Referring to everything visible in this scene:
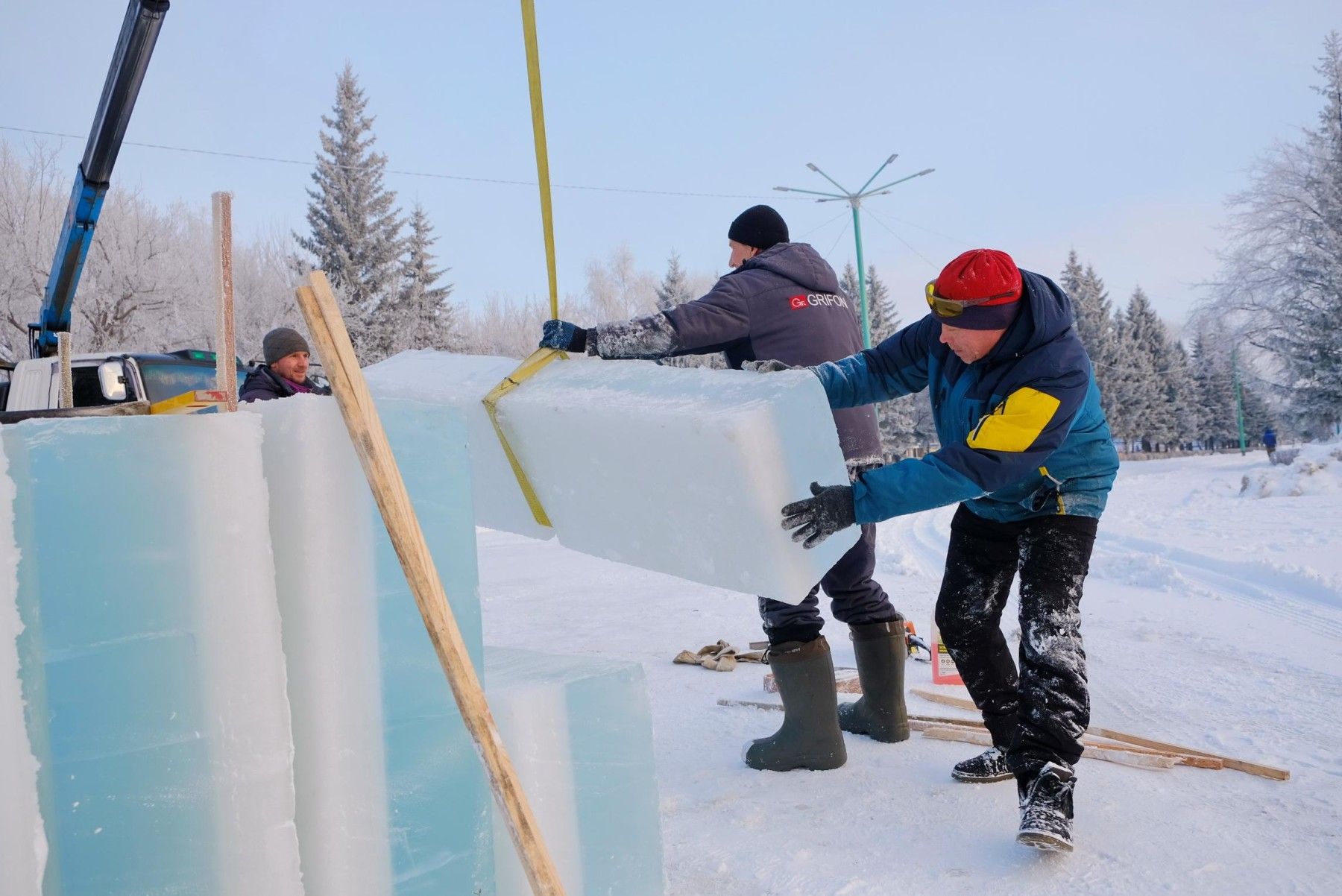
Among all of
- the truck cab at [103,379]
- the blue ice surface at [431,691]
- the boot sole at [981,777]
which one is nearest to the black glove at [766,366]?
the blue ice surface at [431,691]

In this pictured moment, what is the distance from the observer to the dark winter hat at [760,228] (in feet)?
10.3

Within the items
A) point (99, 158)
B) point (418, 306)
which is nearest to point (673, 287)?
point (418, 306)

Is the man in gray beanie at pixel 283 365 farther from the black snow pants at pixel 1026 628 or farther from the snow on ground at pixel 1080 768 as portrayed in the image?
the black snow pants at pixel 1026 628

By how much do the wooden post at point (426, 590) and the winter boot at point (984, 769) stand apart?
5.35ft

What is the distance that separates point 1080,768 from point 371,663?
2.20 metres

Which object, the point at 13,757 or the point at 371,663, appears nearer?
the point at 13,757

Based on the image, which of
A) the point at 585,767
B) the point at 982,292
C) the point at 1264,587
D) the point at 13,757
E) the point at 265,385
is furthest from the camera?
Result: the point at 1264,587

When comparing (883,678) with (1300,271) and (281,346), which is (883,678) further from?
(1300,271)

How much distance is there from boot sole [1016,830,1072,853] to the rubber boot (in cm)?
96

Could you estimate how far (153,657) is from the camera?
53.2 inches

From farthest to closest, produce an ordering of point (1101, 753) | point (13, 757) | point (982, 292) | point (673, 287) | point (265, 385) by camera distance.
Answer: point (673, 287) < point (265, 385) < point (1101, 753) < point (982, 292) < point (13, 757)

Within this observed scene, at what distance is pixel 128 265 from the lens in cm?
2336

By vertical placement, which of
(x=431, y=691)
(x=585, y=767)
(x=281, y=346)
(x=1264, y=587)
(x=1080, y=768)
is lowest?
(x=1264, y=587)

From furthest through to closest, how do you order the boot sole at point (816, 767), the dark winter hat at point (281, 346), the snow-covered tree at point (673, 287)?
the snow-covered tree at point (673, 287), the dark winter hat at point (281, 346), the boot sole at point (816, 767)
